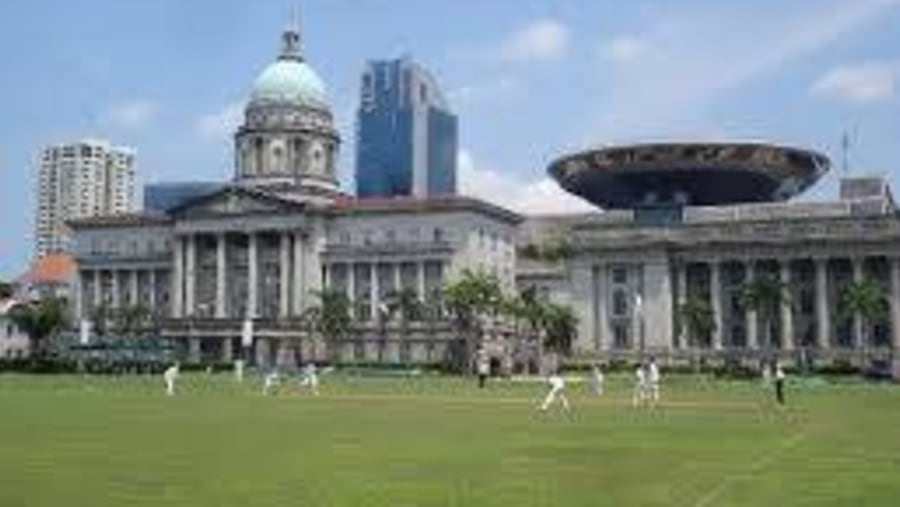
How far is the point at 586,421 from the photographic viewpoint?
5219 cm

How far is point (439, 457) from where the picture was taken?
1316 inches

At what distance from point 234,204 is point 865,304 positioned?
83.2 meters

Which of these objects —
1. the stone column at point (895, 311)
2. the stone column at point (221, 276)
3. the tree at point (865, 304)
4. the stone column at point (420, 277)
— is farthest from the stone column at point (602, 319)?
the stone column at point (221, 276)

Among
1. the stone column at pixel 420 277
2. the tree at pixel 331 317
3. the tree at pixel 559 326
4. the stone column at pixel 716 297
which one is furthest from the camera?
the stone column at pixel 716 297

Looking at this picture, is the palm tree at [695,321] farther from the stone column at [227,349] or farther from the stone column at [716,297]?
the stone column at [227,349]

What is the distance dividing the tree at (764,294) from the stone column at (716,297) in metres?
8.27

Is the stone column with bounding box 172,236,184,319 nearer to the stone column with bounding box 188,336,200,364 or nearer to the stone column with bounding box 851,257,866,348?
the stone column with bounding box 188,336,200,364

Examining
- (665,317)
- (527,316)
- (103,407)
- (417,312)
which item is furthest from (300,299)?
(103,407)

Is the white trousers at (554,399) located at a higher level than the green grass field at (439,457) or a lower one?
higher

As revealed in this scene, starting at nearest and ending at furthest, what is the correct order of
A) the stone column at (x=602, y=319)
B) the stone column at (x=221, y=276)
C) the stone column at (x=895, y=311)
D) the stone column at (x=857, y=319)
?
the stone column at (x=895, y=311)
the stone column at (x=857, y=319)
the stone column at (x=221, y=276)
the stone column at (x=602, y=319)

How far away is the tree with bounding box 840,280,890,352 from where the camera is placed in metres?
159

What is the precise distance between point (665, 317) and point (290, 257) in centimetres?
4964

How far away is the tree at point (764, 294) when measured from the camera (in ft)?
552

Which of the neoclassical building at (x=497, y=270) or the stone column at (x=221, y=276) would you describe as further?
the stone column at (x=221, y=276)
